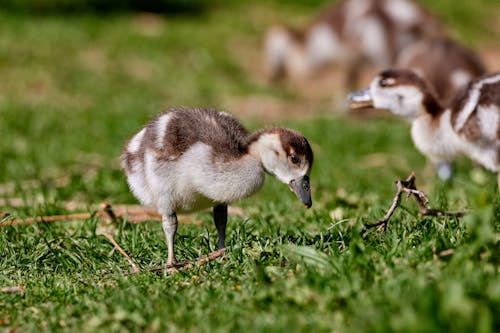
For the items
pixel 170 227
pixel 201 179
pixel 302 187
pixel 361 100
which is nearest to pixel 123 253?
pixel 170 227

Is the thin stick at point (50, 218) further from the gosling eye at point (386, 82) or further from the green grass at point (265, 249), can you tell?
the gosling eye at point (386, 82)

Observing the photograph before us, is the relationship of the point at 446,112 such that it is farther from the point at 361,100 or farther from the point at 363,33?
the point at 363,33

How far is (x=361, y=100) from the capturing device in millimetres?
6195

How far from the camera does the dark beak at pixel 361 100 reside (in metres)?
6.16

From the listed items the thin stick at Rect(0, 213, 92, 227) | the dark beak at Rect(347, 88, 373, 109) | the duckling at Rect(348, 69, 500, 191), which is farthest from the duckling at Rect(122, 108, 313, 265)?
the dark beak at Rect(347, 88, 373, 109)

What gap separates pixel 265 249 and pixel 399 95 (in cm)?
283

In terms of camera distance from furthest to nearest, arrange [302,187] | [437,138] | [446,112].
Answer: [437,138] < [446,112] < [302,187]

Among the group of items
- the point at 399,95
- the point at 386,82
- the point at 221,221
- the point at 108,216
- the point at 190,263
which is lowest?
the point at 108,216

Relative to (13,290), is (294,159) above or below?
above

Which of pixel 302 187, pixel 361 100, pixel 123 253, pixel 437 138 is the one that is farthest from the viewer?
pixel 361 100

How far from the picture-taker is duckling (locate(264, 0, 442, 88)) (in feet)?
39.7

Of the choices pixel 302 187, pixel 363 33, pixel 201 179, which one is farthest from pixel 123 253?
pixel 363 33

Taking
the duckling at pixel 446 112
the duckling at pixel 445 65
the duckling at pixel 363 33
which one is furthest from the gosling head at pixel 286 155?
the duckling at pixel 363 33

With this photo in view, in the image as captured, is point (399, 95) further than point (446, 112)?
Yes
